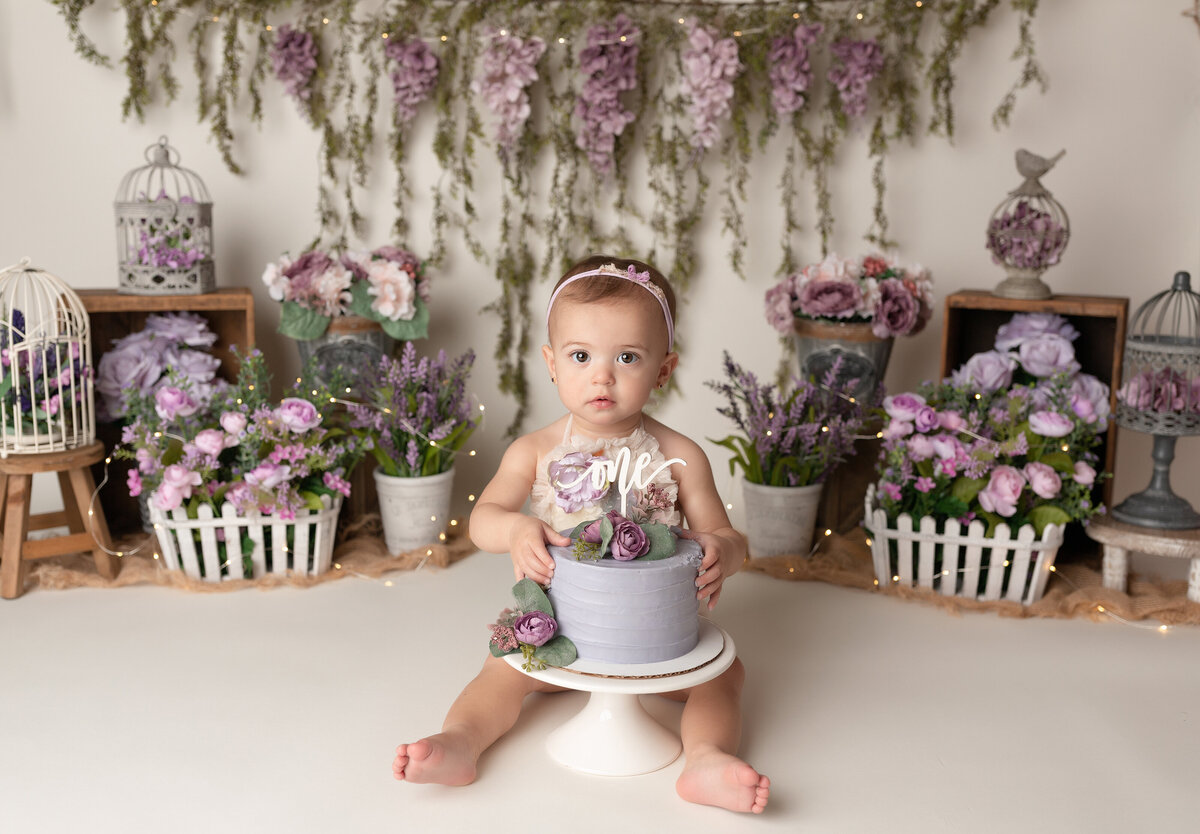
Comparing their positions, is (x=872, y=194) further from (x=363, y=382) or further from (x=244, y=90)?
(x=244, y=90)

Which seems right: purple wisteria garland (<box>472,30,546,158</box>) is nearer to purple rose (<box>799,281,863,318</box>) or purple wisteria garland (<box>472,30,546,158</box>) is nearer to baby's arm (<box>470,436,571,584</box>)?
purple rose (<box>799,281,863,318</box>)

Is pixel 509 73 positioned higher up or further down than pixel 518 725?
higher up

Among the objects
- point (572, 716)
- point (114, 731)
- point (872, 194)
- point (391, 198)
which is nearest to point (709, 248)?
point (872, 194)

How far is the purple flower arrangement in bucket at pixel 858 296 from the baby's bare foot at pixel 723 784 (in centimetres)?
170

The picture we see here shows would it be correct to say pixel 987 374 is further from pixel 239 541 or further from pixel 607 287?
pixel 239 541

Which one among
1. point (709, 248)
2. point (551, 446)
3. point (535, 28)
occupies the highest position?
point (535, 28)

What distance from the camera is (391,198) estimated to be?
380cm

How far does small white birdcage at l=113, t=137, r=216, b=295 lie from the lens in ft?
10.7

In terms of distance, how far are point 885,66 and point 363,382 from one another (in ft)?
6.53

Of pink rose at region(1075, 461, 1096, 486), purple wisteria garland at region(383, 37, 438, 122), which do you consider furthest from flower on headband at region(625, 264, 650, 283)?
purple wisteria garland at region(383, 37, 438, 122)

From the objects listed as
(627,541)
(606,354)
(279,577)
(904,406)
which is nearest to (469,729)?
(627,541)

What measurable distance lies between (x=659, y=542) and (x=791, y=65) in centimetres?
213

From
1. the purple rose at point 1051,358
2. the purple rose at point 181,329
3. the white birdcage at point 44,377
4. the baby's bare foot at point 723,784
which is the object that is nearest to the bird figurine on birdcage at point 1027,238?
the purple rose at point 1051,358

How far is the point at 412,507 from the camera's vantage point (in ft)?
10.7
